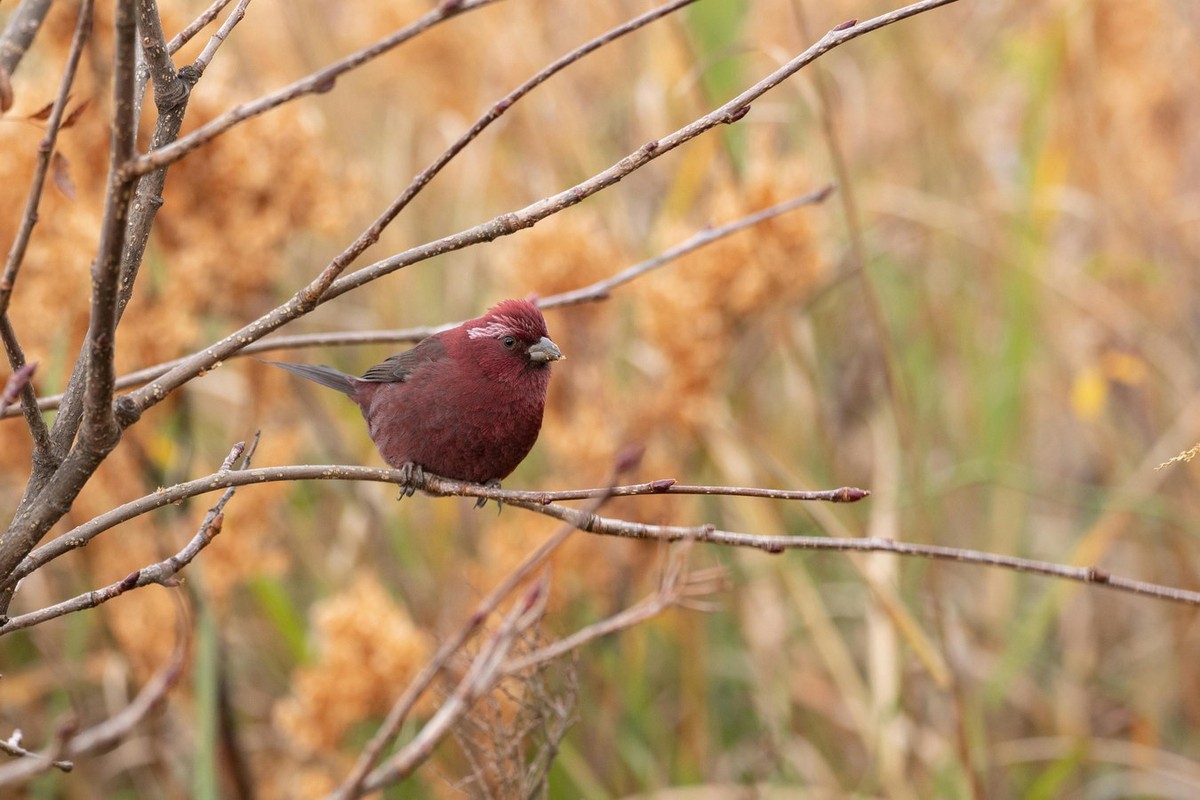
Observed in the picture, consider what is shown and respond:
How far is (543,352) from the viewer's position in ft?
8.25

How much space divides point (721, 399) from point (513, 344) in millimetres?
1372

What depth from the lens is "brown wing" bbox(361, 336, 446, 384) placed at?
8.90ft

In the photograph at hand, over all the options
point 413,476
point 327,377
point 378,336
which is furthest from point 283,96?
point 327,377

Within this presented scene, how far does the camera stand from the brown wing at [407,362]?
2.71 m

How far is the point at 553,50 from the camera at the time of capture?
4496 millimetres

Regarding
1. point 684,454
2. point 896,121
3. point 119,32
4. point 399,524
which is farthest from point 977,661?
point 119,32

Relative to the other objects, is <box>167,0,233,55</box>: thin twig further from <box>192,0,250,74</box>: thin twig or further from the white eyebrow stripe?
the white eyebrow stripe

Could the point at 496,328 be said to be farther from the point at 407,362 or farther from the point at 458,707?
the point at 458,707

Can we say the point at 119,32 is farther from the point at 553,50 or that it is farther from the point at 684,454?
the point at 553,50

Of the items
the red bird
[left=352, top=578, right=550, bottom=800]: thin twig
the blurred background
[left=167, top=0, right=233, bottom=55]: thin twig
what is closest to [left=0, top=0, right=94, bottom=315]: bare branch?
[left=167, top=0, right=233, bottom=55]: thin twig

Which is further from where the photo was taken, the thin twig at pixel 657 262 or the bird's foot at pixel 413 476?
the bird's foot at pixel 413 476

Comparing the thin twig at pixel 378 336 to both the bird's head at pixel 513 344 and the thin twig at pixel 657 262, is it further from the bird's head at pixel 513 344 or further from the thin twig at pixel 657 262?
the bird's head at pixel 513 344

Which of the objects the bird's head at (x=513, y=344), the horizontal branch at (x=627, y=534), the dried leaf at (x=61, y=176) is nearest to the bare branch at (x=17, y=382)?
the horizontal branch at (x=627, y=534)

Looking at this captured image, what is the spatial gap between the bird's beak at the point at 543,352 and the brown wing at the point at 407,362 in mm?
244
